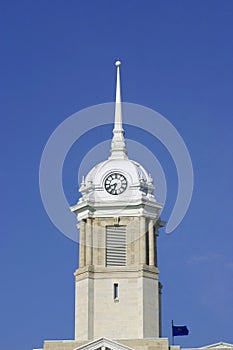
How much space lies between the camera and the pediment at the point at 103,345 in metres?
111

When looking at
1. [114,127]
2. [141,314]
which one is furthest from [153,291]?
[114,127]

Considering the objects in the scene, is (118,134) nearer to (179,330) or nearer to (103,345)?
(179,330)

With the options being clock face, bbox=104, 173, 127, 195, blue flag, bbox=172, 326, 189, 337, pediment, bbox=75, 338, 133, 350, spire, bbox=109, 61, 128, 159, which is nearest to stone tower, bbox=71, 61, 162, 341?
clock face, bbox=104, 173, 127, 195

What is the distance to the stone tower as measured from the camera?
117 m

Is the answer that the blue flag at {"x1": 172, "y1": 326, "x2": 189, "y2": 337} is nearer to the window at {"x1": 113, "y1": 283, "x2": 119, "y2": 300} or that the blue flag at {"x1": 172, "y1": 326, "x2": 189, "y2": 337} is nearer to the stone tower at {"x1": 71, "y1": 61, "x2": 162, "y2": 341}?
the stone tower at {"x1": 71, "y1": 61, "x2": 162, "y2": 341}

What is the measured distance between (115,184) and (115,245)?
6144mm

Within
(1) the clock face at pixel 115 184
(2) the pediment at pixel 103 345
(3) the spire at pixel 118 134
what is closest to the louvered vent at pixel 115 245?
(1) the clock face at pixel 115 184

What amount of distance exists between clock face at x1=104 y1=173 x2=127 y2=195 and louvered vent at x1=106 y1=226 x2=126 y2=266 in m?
3.67

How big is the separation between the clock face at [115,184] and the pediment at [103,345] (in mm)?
16787

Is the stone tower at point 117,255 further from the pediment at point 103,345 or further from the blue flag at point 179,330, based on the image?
the pediment at point 103,345

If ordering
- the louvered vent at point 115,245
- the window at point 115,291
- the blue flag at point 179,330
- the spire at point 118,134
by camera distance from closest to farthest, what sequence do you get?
the blue flag at point 179,330, the window at point 115,291, the louvered vent at point 115,245, the spire at point 118,134

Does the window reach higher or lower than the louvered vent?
lower

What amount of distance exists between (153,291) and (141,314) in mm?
3138

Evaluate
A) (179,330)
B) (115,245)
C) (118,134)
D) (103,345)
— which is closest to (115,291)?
(115,245)
